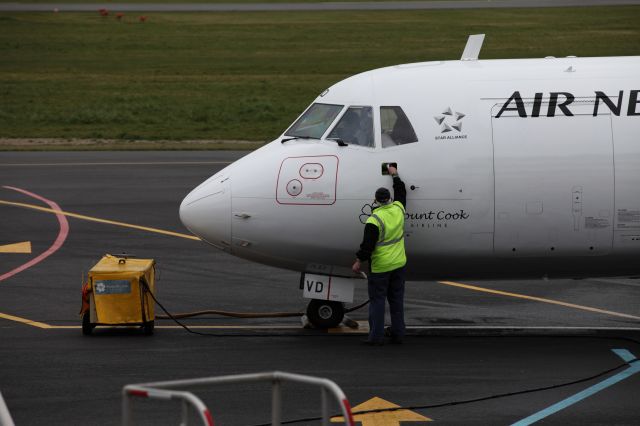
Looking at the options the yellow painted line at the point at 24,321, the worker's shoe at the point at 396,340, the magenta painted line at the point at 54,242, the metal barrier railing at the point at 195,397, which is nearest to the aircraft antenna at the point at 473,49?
the worker's shoe at the point at 396,340

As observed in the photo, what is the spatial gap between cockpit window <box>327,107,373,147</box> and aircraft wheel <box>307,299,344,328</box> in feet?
8.34

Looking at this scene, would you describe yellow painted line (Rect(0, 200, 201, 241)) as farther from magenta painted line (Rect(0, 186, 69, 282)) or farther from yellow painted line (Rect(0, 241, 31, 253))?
yellow painted line (Rect(0, 241, 31, 253))

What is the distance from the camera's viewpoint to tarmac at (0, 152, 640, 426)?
13.9 m

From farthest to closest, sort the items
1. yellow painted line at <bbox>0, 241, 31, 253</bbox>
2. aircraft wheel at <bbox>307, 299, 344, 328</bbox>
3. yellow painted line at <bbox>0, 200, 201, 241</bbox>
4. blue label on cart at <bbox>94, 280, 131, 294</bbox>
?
yellow painted line at <bbox>0, 200, 201, 241</bbox> < yellow painted line at <bbox>0, 241, 31, 253</bbox> < aircraft wheel at <bbox>307, 299, 344, 328</bbox> < blue label on cart at <bbox>94, 280, 131, 294</bbox>

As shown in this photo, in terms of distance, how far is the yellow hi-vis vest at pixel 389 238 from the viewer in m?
15.9

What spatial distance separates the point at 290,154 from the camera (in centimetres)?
1664

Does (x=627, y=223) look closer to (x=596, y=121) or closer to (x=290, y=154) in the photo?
(x=596, y=121)

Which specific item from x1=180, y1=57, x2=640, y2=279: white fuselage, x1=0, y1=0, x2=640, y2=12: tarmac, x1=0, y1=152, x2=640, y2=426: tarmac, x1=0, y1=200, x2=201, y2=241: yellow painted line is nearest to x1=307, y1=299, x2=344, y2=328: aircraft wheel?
x1=0, y1=152, x2=640, y2=426: tarmac

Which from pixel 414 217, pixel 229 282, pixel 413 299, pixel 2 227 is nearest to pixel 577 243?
pixel 414 217

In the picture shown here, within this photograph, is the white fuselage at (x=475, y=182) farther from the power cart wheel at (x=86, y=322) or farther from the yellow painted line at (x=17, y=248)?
the yellow painted line at (x=17, y=248)

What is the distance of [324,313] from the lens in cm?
1755

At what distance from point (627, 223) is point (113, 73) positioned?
135ft

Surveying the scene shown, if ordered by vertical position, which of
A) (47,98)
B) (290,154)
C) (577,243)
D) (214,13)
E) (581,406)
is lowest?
(581,406)

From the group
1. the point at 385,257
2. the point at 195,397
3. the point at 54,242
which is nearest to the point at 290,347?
the point at 385,257
